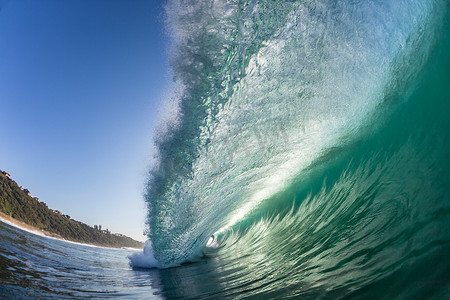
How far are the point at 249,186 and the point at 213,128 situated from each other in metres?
3.34

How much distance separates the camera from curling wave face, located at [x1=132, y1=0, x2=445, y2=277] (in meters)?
4.20

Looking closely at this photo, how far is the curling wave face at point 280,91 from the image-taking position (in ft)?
13.8

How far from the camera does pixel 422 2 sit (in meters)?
4.12

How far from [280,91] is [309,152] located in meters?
2.62

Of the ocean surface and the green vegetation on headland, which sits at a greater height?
the green vegetation on headland

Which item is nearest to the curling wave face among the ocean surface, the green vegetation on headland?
the ocean surface

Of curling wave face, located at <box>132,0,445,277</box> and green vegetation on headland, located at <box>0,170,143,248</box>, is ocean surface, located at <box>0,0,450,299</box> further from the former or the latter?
green vegetation on headland, located at <box>0,170,143,248</box>

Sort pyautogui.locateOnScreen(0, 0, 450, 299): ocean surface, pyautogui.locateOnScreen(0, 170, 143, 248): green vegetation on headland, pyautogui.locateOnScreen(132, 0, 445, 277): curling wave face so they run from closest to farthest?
pyautogui.locateOnScreen(0, 0, 450, 299): ocean surface
pyautogui.locateOnScreen(132, 0, 445, 277): curling wave face
pyautogui.locateOnScreen(0, 170, 143, 248): green vegetation on headland

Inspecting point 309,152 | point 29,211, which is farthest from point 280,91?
point 29,211

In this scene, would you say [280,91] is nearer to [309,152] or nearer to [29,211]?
[309,152]

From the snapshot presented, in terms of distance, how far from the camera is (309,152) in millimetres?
6836

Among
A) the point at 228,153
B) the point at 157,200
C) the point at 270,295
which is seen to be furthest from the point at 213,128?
the point at 270,295

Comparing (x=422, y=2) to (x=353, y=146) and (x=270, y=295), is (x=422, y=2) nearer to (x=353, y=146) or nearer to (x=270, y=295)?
(x=353, y=146)

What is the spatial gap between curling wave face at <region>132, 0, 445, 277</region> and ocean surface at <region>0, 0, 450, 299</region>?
28 millimetres
